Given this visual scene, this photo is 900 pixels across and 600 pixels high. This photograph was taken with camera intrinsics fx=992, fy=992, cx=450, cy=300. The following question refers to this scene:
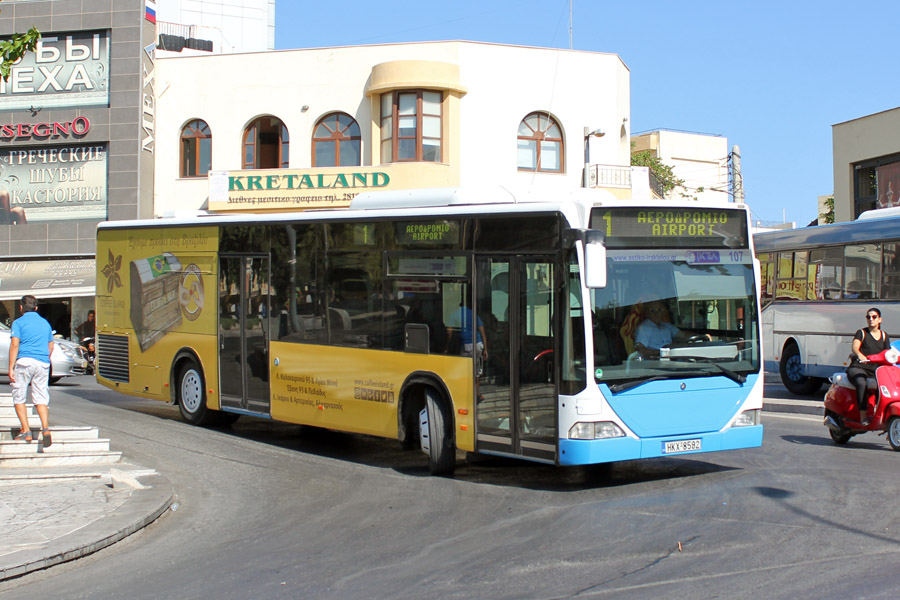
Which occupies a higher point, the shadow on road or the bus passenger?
the bus passenger

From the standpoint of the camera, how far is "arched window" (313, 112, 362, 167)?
3188 centimetres

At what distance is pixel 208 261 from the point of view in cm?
1425

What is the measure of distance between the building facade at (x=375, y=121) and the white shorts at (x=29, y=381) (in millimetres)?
19542

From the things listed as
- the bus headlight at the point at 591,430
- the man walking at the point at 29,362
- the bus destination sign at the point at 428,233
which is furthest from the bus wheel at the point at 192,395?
the bus headlight at the point at 591,430

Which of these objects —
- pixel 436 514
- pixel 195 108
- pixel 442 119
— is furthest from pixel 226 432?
pixel 195 108

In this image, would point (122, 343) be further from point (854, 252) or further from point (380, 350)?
point (854, 252)

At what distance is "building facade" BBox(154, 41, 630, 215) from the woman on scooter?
61.8 ft

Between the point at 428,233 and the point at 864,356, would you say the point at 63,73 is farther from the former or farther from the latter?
the point at 864,356

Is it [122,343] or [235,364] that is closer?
[235,364]

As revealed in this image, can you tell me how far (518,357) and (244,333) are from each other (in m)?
5.13

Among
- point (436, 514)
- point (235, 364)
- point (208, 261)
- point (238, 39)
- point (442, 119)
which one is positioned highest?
point (238, 39)

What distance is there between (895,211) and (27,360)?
13.9m

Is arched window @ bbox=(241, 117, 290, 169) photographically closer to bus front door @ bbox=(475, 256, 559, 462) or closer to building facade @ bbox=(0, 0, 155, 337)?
building facade @ bbox=(0, 0, 155, 337)

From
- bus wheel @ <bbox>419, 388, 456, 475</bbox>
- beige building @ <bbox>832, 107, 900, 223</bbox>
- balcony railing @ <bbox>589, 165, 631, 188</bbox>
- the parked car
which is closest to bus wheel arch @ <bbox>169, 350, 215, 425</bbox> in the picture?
bus wheel @ <bbox>419, 388, 456, 475</bbox>
